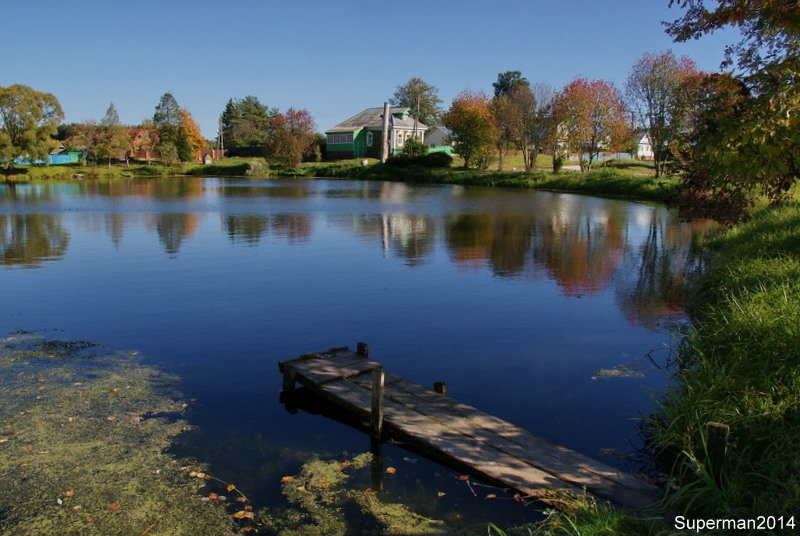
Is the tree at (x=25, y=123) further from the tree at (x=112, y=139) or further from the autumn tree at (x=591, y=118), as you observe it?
the autumn tree at (x=591, y=118)

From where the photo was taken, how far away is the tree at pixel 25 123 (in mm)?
68312

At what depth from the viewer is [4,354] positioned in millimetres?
10836

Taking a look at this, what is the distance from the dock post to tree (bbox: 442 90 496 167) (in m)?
63.6

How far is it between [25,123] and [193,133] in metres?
26.2

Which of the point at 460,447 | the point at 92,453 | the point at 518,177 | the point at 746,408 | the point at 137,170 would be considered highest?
the point at 137,170

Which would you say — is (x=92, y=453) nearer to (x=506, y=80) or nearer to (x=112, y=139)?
(x=112, y=139)

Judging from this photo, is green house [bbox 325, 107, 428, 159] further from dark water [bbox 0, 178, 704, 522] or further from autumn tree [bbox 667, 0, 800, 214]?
autumn tree [bbox 667, 0, 800, 214]

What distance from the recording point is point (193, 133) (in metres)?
93.1

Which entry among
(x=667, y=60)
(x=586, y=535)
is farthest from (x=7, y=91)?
(x=586, y=535)

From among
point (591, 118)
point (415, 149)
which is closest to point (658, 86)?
point (591, 118)

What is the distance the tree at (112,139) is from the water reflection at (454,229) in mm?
33303

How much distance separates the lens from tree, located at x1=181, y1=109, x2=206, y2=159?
92.1 meters

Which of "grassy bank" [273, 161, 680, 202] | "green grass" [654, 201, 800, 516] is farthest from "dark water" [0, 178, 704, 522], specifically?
"grassy bank" [273, 161, 680, 202]

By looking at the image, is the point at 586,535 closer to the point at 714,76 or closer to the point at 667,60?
the point at 714,76
